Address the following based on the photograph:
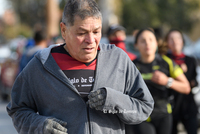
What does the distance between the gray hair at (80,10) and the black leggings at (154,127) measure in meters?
1.95

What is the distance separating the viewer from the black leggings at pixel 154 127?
412cm

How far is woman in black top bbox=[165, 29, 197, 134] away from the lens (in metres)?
5.37

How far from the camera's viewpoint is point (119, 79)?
2.66 metres

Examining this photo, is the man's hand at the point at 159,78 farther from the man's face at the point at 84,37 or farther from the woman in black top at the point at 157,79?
the man's face at the point at 84,37

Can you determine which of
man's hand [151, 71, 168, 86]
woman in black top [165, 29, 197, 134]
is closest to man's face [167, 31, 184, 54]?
woman in black top [165, 29, 197, 134]

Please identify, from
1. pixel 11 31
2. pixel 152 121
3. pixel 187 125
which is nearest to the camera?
pixel 152 121

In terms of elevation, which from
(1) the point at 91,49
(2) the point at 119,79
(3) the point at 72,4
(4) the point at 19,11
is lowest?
(4) the point at 19,11

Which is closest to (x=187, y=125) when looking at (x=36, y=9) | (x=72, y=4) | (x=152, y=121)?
(x=152, y=121)

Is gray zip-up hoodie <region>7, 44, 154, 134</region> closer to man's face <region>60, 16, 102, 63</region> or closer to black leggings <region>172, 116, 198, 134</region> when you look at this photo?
man's face <region>60, 16, 102, 63</region>

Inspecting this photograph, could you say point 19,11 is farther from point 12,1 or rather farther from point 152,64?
point 152,64

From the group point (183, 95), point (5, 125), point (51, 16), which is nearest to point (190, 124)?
point (183, 95)

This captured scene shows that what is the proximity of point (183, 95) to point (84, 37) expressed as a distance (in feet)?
10.8

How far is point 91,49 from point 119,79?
1.03 ft

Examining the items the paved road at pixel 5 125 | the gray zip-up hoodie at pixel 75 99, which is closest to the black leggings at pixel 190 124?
the gray zip-up hoodie at pixel 75 99
